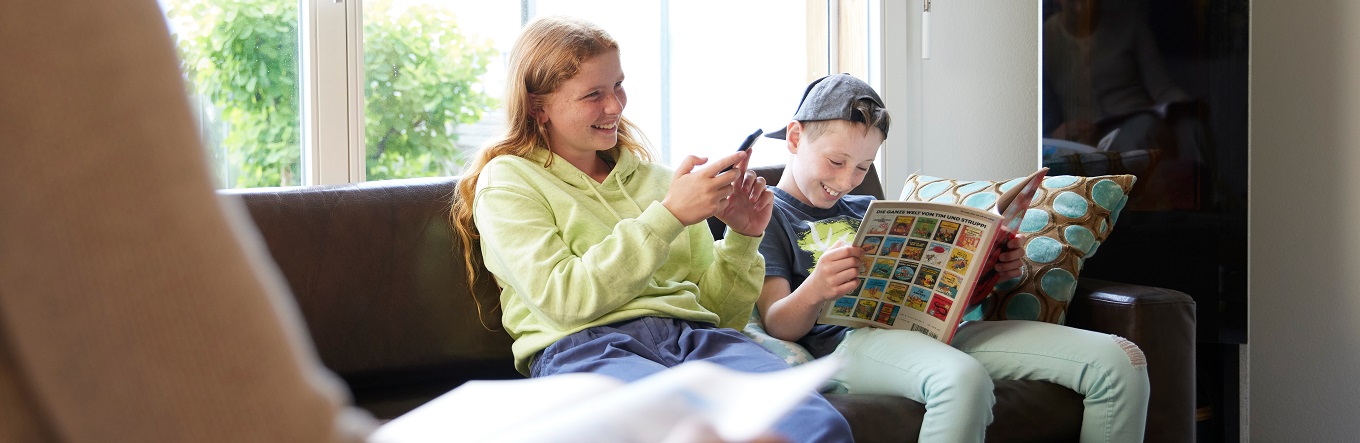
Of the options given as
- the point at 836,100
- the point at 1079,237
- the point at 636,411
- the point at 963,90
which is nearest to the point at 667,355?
the point at 836,100

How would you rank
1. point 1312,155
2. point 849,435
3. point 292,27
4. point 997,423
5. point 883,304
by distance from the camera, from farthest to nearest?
1. point 1312,155
2. point 292,27
3. point 883,304
4. point 997,423
5. point 849,435

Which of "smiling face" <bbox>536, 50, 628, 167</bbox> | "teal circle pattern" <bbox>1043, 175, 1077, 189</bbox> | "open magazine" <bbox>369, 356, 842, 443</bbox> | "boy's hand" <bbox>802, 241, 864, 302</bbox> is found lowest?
"boy's hand" <bbox>802, 241, 864, 302</bbox>

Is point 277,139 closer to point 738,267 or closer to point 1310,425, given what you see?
point 738,267

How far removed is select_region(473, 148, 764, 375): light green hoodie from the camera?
1500mm

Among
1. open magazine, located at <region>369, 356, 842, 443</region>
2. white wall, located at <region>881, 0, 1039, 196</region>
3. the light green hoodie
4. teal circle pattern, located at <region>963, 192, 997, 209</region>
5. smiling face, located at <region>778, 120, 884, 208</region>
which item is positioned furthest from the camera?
white wall, located at <region>881, 0, 1039, 196</region>

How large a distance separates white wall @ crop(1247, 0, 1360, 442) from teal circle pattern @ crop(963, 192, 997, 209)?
108 centimetres

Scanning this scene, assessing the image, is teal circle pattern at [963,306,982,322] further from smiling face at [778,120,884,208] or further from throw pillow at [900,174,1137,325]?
smiling face at [778,120,884,208]

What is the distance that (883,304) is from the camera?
1.79 m

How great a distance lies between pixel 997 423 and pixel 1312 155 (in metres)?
1.45

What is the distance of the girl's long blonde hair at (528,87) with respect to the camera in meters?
1.71

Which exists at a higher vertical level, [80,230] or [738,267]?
[80,230]

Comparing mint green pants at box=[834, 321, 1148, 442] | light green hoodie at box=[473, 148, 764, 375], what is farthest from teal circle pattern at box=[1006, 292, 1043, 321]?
light green hoodie at box=[473, 148, 764, 375]

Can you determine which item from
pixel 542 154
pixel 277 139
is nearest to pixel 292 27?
pixel 277 139

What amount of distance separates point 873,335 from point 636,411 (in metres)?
1.37
